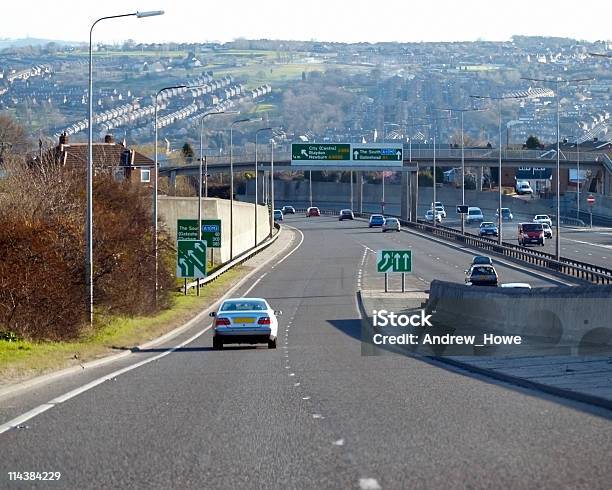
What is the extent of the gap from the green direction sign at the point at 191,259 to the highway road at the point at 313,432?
22282 millimetres

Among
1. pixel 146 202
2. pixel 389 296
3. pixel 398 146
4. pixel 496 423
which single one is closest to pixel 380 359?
pixel 496 423

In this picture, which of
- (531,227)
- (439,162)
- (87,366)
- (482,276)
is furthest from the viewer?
(439,162)

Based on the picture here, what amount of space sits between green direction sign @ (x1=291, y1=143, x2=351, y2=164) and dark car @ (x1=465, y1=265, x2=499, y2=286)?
58404 millimetres

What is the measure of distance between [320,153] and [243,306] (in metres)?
83.1

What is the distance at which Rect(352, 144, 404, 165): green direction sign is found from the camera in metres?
116

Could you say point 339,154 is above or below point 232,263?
above

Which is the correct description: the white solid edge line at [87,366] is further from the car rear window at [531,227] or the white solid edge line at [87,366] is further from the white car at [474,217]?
the white car at [474,217]

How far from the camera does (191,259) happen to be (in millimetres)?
48812

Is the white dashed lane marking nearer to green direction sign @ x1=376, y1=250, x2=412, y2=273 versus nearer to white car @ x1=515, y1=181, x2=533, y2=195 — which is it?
green direction sign @ x1=376, y1=250, x2=412, y2=273

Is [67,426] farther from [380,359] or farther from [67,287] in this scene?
[67,287]

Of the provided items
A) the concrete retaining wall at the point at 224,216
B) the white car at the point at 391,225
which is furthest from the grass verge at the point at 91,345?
the white car at the point at 391,225

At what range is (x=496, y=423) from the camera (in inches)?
597

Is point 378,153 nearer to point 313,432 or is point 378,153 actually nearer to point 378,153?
point 378,153

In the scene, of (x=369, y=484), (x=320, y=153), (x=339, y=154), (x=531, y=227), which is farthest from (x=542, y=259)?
(x=369, y=484)
